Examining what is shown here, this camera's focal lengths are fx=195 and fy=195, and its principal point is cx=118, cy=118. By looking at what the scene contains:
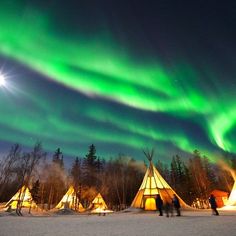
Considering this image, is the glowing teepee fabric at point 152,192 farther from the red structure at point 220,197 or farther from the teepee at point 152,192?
the red structure at point 220,197

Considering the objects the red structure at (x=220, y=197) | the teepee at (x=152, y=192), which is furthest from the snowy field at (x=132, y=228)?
the red structure at (x=220, y=197)

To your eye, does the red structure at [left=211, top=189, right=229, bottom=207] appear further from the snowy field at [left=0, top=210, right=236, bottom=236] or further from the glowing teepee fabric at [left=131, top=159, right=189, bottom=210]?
the snowy field at [left=0, top=210, right=236, bottom=236]

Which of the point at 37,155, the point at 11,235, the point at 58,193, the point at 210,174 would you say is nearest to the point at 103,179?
the point at 58,193

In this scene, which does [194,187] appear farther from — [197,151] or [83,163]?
[83,163]

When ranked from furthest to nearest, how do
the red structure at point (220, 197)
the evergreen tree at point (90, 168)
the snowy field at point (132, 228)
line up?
the evergreen tree at point (90, 168) → the red structure at point (220, 197) → the snowy field at point (132, 228)

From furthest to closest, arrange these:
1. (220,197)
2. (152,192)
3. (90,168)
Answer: (90,168) < (220,197) < (152,192)

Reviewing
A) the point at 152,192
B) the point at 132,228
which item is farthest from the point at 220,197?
the point at 132,228

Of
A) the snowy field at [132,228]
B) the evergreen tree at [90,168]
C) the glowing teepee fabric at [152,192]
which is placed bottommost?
the snowy field at [132,228]

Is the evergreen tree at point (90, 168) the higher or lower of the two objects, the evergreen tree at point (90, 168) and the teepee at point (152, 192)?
the higher

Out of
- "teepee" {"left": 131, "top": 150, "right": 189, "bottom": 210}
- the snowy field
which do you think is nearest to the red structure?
"teepee" {"left": 131, "top": 150, "right": 189, "bottom": 210}

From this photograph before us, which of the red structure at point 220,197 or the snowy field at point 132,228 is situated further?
the red structure at point 220,197

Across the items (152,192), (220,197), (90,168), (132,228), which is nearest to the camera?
(132,228)

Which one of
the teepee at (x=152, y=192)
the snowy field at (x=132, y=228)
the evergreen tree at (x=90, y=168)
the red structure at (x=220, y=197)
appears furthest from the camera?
the evergreen tree at (x=90, y=168)

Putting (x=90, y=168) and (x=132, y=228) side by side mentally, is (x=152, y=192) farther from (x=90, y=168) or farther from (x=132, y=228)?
(x=90, y=168)
